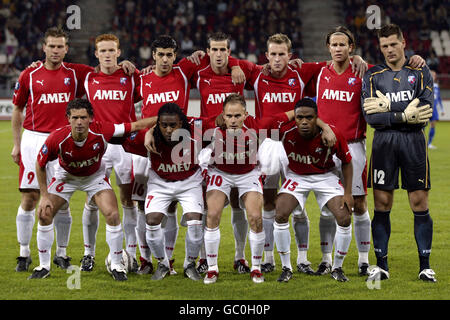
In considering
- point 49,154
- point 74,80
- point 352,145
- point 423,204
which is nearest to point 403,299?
point 423,204

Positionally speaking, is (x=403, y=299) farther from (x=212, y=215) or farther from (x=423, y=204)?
(x=212, y=215)

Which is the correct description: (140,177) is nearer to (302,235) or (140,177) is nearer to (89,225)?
(89,225)

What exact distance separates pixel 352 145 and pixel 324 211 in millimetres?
650

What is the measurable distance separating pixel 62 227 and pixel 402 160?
3.19m

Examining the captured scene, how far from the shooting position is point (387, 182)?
5.96 meters

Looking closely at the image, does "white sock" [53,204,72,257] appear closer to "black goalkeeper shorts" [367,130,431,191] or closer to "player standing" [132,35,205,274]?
"player standing" [132,35,205,274]

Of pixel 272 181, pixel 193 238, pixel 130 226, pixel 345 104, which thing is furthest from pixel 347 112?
pixel 130 226

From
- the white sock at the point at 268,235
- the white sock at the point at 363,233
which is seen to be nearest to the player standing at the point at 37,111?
the white sock at the point at 268,235

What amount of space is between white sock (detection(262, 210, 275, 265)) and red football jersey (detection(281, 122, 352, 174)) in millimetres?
601

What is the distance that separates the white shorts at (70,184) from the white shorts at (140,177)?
1.03 feet

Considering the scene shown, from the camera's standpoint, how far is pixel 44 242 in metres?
6.14

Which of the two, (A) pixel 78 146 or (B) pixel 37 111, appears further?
(B) pixel 37 111

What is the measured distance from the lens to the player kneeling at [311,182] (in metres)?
5.97
